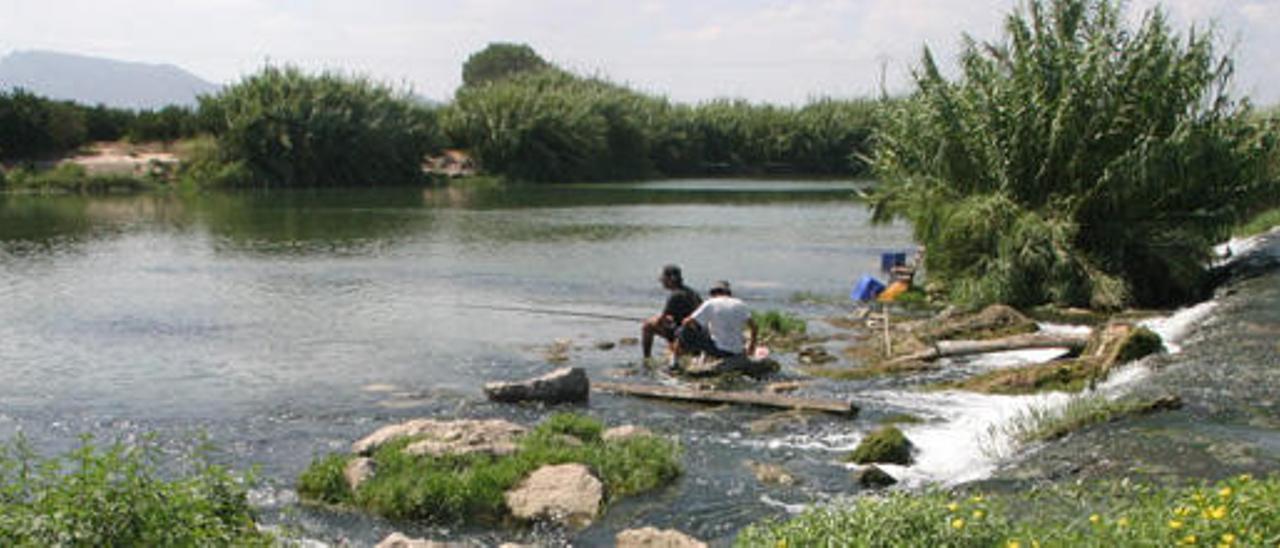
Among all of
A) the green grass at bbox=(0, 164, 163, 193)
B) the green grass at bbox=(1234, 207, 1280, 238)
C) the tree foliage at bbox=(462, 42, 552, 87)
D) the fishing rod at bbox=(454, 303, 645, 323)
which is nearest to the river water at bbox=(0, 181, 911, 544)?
the fishing rod at bbox=(454, 303, 645, 323)

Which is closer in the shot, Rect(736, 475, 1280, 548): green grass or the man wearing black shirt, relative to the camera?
Rect(736, 475, 1280, 548): green grass

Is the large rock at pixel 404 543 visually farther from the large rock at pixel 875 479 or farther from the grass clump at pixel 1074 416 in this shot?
the grass clump at pixel 1074 416

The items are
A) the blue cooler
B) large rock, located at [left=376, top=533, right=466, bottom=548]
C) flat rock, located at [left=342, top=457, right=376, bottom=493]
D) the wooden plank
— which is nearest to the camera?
large rock, located at [left=376, top=533, right=466, bottom=548]

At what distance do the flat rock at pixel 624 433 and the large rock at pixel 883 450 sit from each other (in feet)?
8.10

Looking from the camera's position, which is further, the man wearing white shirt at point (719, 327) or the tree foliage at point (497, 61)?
the tree foliage at point (497, 61)

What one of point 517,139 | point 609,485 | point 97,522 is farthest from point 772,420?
point 517,139

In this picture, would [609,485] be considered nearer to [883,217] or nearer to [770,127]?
[883,217]

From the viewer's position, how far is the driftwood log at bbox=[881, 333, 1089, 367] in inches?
814

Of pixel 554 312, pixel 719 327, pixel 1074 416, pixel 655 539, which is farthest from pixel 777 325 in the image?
pixel 655 539

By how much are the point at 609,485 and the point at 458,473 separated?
1583 millimetres

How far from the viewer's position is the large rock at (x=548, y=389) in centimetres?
1775

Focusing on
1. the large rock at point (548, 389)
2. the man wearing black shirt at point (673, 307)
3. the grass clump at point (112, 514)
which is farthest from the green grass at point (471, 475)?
the man wearing black shirt at point (673, 307)

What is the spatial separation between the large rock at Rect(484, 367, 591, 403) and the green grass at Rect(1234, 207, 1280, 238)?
88.9ft

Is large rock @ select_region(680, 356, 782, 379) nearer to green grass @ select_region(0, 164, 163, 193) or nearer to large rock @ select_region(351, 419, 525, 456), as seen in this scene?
large rock @ select_region(351, 419, 525, 456)
